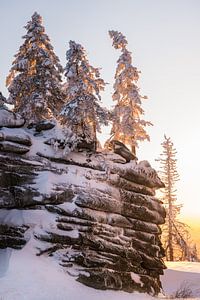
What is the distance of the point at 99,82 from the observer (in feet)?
85.6

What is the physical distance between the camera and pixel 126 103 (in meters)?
31.1

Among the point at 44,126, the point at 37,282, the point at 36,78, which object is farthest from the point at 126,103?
the point at 37,282

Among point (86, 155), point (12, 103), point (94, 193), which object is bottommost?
point (94, 193)

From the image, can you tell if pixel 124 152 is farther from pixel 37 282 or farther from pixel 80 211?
pixel 37 282

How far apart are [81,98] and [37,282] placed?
1295 centimetres

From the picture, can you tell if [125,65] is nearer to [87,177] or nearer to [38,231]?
[87,177]

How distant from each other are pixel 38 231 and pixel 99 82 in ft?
43.6

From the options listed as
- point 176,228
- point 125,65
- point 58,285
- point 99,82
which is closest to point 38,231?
point 58,285

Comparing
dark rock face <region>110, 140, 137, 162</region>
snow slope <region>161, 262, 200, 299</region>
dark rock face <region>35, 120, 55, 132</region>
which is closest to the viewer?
dark rock face <region>35, 120, 55, 132</region>

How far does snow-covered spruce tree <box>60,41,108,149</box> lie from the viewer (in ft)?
76.5

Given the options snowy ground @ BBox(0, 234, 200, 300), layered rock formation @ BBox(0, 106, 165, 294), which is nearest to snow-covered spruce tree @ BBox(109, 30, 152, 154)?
layered rock formation @ BBox(0, 106, 165, 294)

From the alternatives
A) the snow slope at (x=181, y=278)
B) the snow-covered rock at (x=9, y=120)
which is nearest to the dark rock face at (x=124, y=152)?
the snow-covered rock at (x=9, y=120)

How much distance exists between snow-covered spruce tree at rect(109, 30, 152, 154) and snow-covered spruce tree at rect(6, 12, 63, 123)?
5334 mm

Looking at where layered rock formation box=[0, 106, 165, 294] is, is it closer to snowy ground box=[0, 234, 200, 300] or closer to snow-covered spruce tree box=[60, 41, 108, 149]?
snowy ground box=[0, 234, 200, 300]
